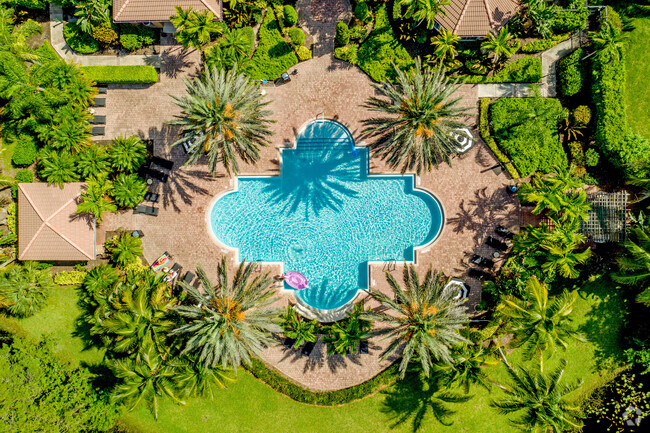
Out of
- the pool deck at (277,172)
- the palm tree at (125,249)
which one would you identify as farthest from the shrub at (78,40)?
the palm tree at (125,249)

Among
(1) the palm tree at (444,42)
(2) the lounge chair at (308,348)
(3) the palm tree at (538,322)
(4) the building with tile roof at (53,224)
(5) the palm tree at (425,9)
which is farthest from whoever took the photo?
(2) the lounge chair at (308,348)

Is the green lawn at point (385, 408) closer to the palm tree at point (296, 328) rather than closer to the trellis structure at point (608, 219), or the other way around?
the trellis structure at point (608, 219)

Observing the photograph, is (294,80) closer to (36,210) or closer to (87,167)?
(87,167)

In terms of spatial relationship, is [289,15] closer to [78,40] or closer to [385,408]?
[78,40]

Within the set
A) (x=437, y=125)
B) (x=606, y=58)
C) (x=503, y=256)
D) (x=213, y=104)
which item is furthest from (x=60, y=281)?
(x=606, y=58)

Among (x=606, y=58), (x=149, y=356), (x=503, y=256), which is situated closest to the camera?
(x=149, y=356)

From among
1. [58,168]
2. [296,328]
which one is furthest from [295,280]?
[58,168]

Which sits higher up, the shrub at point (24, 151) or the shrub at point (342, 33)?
the shrub at point (342, 33)
